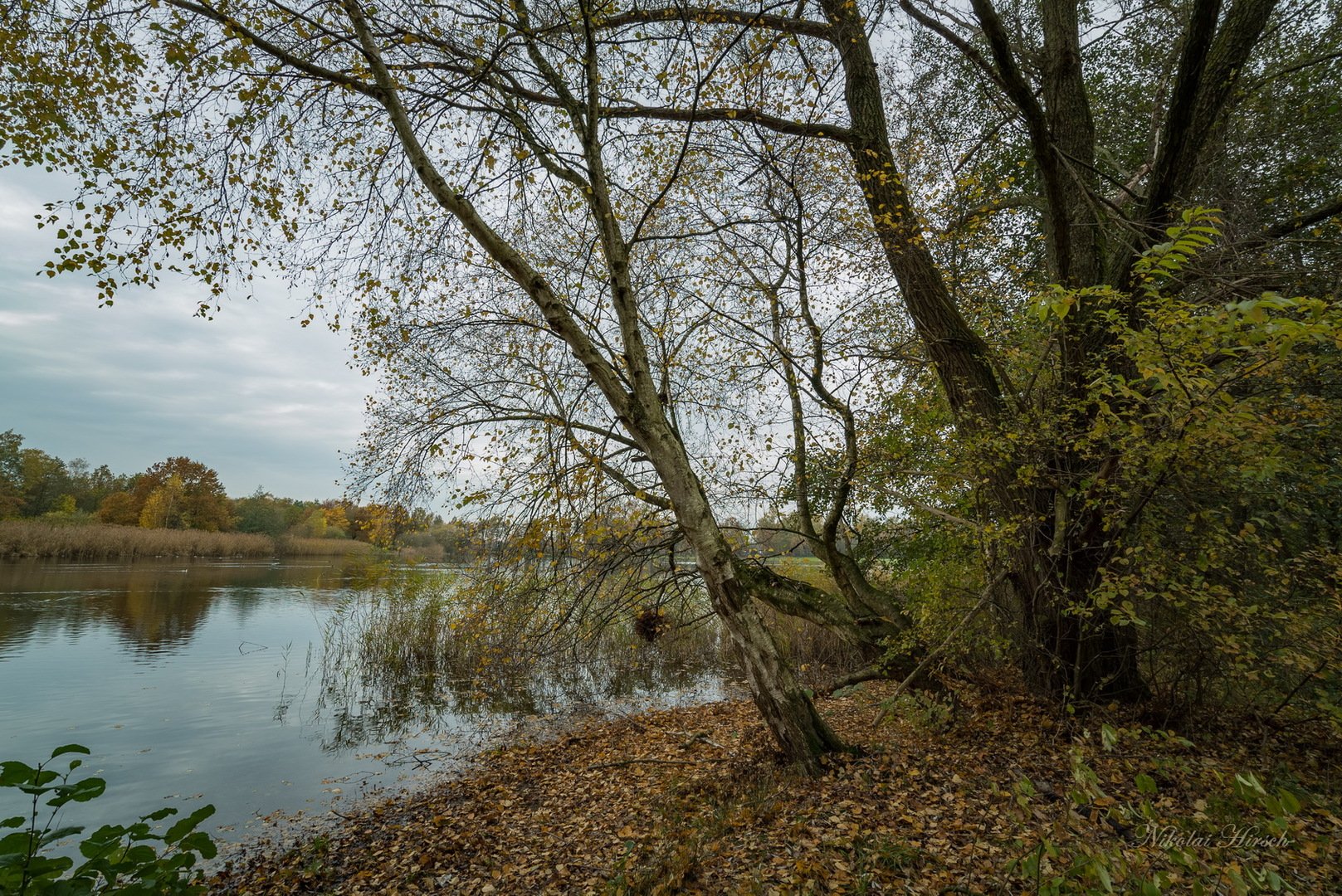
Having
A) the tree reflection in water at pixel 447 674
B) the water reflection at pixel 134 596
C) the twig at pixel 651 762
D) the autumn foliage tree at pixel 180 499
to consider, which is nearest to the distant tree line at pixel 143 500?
the autumn foliage tree at pixel 180 499

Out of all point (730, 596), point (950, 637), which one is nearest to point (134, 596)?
point (730, 596)

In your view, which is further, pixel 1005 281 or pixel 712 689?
pixel 712 689

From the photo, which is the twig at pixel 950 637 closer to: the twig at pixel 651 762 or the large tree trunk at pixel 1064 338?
the large tree trunk at pixel 1064 338

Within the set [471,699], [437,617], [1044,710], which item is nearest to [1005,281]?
[1044,710]

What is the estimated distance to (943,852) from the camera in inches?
130

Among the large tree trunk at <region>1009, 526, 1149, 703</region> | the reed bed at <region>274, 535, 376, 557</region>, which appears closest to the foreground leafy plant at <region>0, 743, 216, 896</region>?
the large tree trunk at <region>1009, 526, 1149, 703</region>

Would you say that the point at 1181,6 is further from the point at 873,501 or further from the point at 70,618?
the point at 70,618

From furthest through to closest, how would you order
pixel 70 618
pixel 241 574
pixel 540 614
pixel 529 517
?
pixel 241 574 → pixel 70 618 → pixel 540 614 → pixel 529 517

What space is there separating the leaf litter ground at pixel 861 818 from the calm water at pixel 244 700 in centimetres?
175

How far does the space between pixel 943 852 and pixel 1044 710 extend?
251 cm

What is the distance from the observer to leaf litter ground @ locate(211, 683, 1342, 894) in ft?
9.64

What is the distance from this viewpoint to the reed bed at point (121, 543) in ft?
80.3

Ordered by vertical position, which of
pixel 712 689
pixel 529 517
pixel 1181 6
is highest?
pixel 1181 6

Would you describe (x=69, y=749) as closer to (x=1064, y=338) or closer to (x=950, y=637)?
(x=950, y=637)
